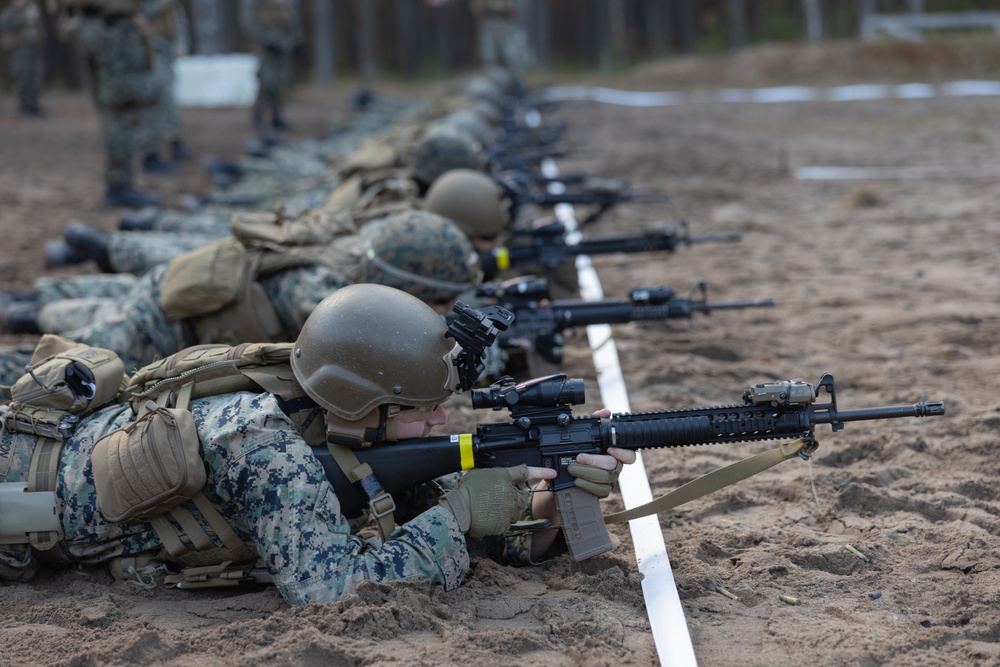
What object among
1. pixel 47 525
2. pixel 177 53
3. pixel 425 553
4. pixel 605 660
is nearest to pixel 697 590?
pixel 605 660

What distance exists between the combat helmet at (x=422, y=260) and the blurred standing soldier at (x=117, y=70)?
633cm

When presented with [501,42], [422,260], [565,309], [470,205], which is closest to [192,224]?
[470,205]

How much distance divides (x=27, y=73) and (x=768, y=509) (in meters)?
17.9

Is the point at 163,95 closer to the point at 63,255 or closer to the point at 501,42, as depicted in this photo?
the point at 63,255

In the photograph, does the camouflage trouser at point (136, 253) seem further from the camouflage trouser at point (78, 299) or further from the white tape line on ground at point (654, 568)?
the white tape line on ground at point (654, 568)

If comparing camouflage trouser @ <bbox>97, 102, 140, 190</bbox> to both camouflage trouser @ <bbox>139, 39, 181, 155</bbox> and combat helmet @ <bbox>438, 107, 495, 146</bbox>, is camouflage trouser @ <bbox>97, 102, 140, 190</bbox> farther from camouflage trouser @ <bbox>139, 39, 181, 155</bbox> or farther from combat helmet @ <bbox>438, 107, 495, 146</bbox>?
combat helmet @ <bbox>438, 107, 495, 146</bbox>

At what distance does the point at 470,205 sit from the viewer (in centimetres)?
620

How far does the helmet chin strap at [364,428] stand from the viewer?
3223 mm

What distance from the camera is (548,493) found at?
3.53m

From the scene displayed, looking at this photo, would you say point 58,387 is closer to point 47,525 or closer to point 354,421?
point 47,525

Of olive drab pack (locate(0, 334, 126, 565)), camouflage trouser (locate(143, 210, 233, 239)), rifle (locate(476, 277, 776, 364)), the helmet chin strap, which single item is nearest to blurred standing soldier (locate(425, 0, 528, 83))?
camouflage trouser (locate(143, 210, 233, 239))

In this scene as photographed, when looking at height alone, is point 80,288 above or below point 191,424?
below

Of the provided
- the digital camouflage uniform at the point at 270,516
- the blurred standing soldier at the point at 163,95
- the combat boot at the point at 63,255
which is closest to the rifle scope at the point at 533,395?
the digital camouflage uniform at the point at 270,516

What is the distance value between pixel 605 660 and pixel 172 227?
640 centimetres
